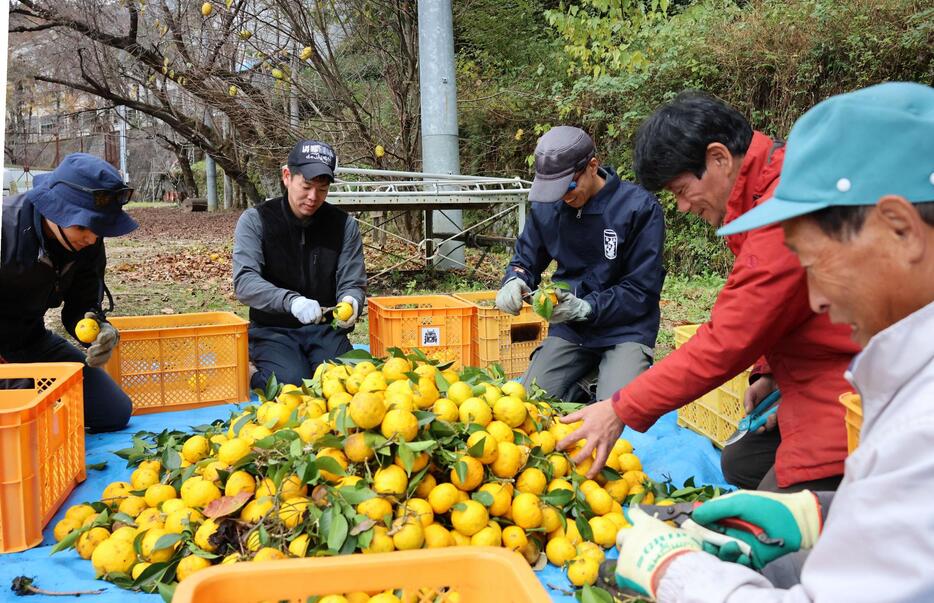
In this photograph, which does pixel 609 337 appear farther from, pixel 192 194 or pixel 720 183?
pixel 192 194

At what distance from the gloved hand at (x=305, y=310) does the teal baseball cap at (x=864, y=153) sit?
10.1ft

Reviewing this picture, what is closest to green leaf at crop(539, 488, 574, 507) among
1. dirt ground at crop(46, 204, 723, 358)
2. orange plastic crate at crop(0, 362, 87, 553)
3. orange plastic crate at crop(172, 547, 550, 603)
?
orange plastic crate at crop(172, 547, 550, 603)

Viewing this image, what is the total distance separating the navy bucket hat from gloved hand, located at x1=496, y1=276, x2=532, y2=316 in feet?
6.04

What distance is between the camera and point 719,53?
298 inches

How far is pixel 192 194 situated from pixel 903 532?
28883mm

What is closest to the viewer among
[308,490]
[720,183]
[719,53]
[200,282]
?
[308,490]

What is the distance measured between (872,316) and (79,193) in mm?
3048

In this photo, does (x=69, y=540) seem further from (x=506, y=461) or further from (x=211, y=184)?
(x=211, y=184)

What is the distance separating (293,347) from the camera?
416cm

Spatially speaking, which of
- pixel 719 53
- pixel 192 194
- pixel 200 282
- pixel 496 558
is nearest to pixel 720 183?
pixel 496 558

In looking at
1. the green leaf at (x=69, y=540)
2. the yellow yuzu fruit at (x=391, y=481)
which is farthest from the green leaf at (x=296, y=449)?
the green leaf at (x=69, y=540)

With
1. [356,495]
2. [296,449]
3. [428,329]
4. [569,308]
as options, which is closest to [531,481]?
[356,495]

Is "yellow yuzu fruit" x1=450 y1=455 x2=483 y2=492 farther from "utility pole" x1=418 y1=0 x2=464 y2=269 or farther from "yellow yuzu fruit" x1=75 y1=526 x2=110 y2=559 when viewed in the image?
"utility pole" x1=418 y1=0 x2=464 y2=269

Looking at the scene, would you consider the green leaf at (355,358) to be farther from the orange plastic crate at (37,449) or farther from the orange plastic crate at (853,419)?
the orange plastic crate at (853,419)
